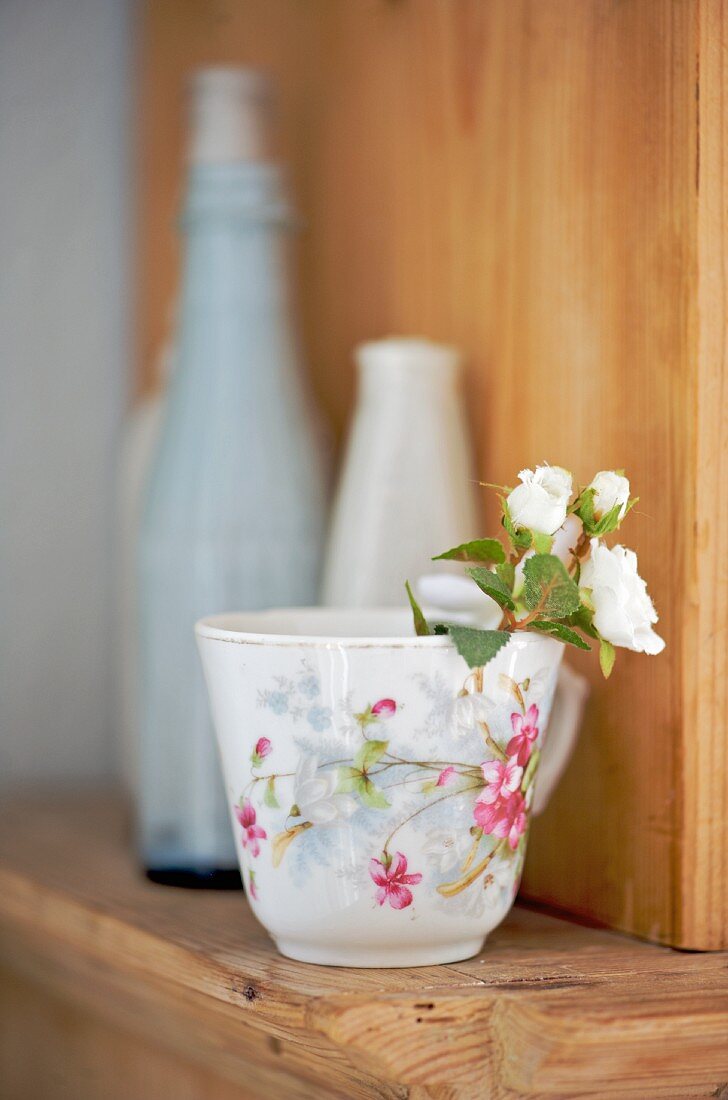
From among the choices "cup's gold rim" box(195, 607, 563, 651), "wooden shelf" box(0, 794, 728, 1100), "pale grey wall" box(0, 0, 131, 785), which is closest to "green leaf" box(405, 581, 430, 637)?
"cup's gold rim" box(195, 607, 563, 651)

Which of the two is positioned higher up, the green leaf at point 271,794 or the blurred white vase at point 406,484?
the blurred white vase at point 406,484

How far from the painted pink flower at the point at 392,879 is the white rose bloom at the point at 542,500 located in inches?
4.5

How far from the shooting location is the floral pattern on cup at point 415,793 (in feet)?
1.33

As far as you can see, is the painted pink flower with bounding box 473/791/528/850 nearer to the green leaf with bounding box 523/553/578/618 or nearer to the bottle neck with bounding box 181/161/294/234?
the green leaf with bounding box 523/553/578/618

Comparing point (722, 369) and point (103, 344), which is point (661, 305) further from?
point (103, 344)

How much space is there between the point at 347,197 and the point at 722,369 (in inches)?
11.6

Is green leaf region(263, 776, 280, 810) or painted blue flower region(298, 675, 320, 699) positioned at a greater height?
painted blue flower region(298, 675, 320, 699)

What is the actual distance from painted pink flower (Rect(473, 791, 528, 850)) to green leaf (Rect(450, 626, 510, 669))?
0.05 m

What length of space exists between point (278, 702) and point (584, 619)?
0.10 meters

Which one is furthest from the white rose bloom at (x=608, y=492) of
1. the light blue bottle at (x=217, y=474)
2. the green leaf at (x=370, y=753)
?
the light blue bottle at (x=217, y=474)

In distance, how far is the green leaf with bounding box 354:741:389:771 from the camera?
0.40 m

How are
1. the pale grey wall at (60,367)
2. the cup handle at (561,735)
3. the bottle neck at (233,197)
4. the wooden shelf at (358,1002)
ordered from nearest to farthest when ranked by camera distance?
the wooden shelf at (358,1002) < the cup handle at (561,735) < the bottle neck at (233,197) < the pale grey wall at (60,367)

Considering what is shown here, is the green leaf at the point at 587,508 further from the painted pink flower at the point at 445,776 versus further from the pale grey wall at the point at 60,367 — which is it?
the pale grey wall at the point at 60,367

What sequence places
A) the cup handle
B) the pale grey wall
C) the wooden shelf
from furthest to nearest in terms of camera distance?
the pale grey wall
the cup handle
the wooden shelf
